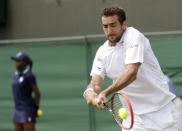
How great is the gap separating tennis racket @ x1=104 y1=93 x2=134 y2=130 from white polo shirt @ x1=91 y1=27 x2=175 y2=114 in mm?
112

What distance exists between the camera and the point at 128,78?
531 cm

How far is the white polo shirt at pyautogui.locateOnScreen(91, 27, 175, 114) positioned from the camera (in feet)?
18.3

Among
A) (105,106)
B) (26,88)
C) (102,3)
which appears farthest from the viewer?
(102,3)

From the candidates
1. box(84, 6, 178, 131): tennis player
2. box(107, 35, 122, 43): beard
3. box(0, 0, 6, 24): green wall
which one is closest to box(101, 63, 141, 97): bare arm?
box(84, 6, 178, 131): tennis player

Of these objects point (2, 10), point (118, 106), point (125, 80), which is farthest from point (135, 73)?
point (2, 10)

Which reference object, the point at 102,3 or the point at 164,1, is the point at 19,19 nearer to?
the point at 102,3

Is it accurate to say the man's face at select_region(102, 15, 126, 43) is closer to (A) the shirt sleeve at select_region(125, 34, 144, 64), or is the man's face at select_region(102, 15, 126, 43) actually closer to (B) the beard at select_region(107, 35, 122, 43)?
(B) the beard at select_region(107, 35, 122, 43)

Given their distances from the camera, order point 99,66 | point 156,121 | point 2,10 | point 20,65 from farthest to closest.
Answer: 1. point 2,10
2. point 20,65
3. point 99,66
4. point 156,121

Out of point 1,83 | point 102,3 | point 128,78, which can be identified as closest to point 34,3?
point 102,3

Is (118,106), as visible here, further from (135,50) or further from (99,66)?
(135,50)

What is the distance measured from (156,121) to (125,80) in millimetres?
651

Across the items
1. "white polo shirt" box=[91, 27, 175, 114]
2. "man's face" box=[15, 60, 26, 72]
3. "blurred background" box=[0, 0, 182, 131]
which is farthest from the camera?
"man's face" box=[15, 60, 26, 72]

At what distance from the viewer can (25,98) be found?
1031 centimetres

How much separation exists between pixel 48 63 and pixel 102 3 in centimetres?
224
